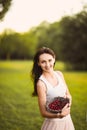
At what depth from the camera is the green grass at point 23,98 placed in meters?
2.59

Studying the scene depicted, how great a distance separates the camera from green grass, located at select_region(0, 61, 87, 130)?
259 cm

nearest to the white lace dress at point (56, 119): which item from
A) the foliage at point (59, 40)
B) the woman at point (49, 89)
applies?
the woman at point (49, 89)

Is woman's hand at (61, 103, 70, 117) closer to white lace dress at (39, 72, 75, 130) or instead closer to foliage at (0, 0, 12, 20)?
white lace dress at (39, 72, 75, 130)

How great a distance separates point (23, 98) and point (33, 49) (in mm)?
446

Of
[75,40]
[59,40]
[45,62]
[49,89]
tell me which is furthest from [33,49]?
[49,89]

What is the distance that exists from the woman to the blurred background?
0.62 meters

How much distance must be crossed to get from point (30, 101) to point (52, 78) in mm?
706

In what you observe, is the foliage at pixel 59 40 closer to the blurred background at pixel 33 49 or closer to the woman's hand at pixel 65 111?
the blurred background at pixel 33 49

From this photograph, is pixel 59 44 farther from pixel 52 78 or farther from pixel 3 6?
pixel 52 78

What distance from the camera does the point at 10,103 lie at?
2656 millimetres

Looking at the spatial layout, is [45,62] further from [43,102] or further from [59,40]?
[59,40]

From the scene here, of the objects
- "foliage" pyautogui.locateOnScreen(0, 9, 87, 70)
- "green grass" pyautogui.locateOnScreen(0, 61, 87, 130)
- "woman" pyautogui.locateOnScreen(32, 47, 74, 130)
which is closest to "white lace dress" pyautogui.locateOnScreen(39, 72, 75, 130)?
"woman" pyautogui.locateOnScreen(32, 47, 74, 130)

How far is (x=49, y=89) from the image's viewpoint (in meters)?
1.92

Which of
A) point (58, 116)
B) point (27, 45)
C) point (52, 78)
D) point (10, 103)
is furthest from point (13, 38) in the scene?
point (58, 116)
